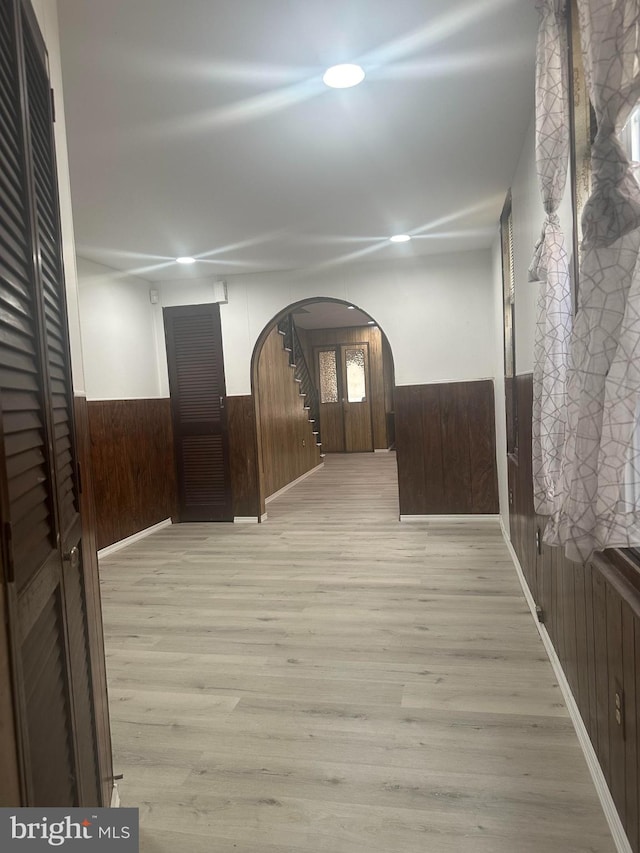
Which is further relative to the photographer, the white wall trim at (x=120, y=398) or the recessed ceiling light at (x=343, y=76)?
the white wall trim at (x=120, y=398)

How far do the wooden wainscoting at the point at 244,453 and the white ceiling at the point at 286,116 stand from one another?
1821 mm

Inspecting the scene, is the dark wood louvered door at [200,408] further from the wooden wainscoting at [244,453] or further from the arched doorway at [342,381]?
the arched doorway at [342,381]

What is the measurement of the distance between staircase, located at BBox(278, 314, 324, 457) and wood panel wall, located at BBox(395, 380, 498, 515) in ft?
9.89

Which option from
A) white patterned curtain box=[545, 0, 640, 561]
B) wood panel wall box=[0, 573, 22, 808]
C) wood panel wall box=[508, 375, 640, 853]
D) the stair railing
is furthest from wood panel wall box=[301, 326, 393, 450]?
wood panel wall box=[0, 573, 22, 808]

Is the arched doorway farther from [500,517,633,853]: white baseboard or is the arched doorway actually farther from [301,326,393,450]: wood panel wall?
[500,517,633,853]: white baseboard

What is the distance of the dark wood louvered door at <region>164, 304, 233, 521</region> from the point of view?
571cm

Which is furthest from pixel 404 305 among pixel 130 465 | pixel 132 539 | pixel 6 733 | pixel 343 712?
pixel 6 733

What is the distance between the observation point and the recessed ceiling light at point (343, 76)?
7.14 ft

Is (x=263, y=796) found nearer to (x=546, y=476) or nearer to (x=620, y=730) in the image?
(x=620, y=730)

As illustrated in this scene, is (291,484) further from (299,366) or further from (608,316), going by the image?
(608,316)

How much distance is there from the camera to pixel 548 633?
8.55 ft

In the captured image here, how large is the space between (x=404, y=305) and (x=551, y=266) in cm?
370

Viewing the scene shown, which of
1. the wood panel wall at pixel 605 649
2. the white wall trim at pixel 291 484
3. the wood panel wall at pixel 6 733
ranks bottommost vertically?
the white wall trim at pixel 291 484

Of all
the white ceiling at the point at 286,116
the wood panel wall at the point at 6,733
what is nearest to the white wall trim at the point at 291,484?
the white ceiling at the point at 286,116
